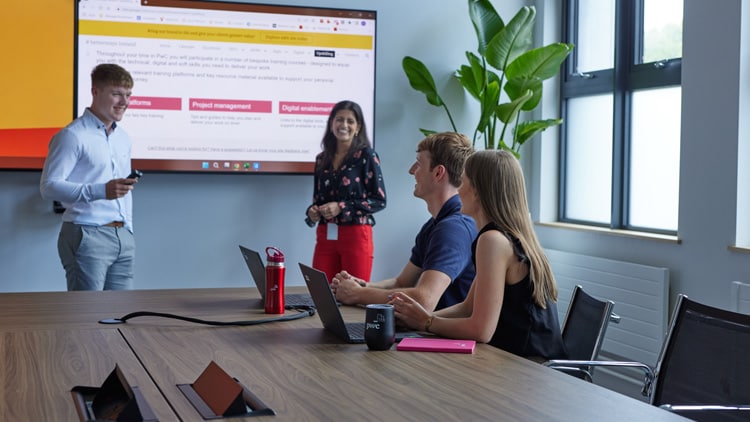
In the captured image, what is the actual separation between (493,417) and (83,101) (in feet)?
13.1

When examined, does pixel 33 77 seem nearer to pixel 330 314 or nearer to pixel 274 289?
pixel 274 289

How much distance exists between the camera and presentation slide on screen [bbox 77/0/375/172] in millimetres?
5055

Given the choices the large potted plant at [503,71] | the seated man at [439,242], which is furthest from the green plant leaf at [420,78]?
the seated man at [439,242]

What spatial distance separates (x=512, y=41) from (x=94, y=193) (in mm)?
2599

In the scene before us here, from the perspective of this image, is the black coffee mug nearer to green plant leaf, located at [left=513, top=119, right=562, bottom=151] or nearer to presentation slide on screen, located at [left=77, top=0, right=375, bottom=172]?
presentation slide on screen, located at [left=77, top=0, right=375, bottom=172]

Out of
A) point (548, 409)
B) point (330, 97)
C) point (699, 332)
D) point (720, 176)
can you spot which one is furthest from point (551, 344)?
point (330, 97)

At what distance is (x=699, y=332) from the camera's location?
7.70ft

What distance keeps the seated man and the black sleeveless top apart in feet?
0.93

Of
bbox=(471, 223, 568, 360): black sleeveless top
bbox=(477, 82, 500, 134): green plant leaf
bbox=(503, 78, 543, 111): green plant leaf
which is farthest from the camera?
bbox=(477, 82, 500, 134): green plant leaf

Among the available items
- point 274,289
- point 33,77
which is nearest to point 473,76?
point 33,77

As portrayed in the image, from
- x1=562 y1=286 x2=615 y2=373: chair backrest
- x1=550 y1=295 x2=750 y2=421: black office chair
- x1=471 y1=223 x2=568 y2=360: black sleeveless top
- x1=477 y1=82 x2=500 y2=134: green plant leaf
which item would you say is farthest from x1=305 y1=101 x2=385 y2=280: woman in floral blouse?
x1=550 y1=295 x2=750 y2=421: black office chair

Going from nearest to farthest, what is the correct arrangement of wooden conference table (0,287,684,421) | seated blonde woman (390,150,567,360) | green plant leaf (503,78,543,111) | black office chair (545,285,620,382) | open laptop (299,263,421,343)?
wooden conference table (0,287,684,421) < open laptop (299,263,421,343) < seated blonde woman (390,150,567,360) < black office chair (545,285,620,382) < green plant leaf (503,78,543,111)

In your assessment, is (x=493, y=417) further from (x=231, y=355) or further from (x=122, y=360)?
(x=122, y=360)

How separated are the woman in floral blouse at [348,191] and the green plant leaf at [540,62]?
99 cm
